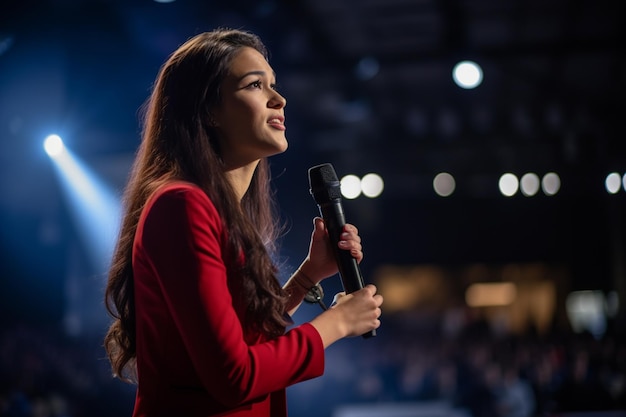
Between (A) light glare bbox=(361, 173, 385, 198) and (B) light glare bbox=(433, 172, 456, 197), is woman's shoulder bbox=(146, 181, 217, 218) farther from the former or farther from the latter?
(B) light glare bbox=(433, 172, 456, 197)

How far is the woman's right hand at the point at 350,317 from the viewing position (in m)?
1.14

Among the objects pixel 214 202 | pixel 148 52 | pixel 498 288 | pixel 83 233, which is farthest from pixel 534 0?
pixel 498 288

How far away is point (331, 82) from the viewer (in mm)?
9359

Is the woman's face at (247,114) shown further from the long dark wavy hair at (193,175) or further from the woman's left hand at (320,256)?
the woman's left hand at (320,256)

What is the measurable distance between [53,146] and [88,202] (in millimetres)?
2215

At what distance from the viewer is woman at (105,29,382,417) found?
104cm

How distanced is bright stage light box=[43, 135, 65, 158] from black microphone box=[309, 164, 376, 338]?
226 inches

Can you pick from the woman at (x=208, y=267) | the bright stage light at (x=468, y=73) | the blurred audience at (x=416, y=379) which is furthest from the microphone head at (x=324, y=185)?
the blurred audience at (x=416, y=379)

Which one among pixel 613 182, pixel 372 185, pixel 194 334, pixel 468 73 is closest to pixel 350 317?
pixel 194 334

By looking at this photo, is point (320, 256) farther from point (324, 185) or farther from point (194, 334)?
point (194, 334)

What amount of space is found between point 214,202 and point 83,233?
31.1ft

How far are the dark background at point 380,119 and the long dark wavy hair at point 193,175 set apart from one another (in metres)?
3.04

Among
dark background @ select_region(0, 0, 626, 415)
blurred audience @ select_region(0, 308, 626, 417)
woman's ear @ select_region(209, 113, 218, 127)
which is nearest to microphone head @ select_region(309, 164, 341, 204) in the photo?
woman's ear @ select_region(209, 113, 218, 127)

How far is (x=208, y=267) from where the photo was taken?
3.41 feet
